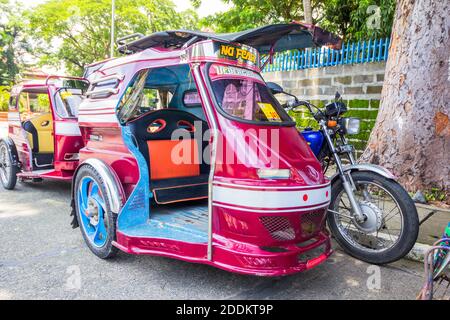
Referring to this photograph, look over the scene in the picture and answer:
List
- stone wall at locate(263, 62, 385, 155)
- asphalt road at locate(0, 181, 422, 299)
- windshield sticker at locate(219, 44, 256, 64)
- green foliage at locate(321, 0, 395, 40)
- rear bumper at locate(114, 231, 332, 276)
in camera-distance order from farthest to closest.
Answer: green foliage at locate(321, 0, 395, 40)
stone wall at locate(263, 62, 385, 155)
windshield sticker at locate(219, 44, 256, 64)
asphalt road at locate(0, 181, 422, 299)
rear bumper at locate(114, 231, 332, 276)

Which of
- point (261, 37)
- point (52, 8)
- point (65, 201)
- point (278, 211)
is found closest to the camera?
point (278, 211)

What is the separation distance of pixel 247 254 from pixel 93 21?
19797 millimetres

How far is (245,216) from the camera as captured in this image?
2561mm

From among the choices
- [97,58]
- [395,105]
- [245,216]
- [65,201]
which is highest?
[97,58]

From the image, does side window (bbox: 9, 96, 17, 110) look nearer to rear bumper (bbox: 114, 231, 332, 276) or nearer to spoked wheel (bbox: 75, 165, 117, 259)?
spoked wheel (bbox: 75, 165, 117, 259)

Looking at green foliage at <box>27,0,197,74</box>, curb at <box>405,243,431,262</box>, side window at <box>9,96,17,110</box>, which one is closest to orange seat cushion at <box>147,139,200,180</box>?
curb at <box>405,243,431,262</box>

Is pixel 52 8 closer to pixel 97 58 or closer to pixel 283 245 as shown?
pixel 97 58

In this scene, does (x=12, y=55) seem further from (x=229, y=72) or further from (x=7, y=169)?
(x=229, y=72)

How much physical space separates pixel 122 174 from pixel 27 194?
3.59 m

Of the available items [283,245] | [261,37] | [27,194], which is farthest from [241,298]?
[27,194]

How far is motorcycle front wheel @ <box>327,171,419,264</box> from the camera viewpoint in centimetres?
309

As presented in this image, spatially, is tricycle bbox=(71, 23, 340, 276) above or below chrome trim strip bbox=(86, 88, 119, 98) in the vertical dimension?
below

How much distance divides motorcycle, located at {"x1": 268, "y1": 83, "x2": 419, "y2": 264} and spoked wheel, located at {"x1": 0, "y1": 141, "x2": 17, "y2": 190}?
5050mm

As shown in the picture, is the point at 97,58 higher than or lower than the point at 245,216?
higher
